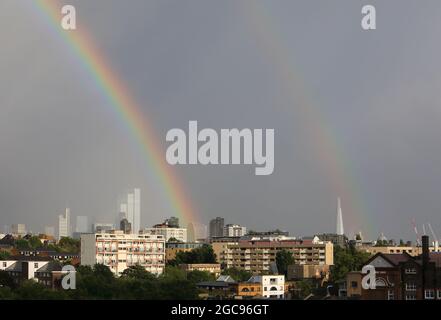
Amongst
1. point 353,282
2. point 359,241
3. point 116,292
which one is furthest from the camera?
point 359,241

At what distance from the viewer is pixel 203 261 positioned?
4278cm

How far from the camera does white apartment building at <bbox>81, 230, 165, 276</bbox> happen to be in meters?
37.9

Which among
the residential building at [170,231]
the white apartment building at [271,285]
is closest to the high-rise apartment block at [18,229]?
the residential building at [170,231]

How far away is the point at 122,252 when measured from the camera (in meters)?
39.0

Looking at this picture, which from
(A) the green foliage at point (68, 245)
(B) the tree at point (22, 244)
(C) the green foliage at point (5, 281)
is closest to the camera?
(C) the green foliage at point (5, 281)

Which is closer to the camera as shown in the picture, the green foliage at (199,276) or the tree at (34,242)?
the green foliage at (199,276)

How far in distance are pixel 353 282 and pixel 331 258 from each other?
22402 millimetres

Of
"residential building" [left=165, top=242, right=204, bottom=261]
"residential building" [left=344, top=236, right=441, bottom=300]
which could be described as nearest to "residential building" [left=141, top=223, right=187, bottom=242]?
"residential building" [left=165, top=242, right=204, bottom=261]

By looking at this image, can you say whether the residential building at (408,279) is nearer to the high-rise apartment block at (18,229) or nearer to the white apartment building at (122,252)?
the white apartment building at (122,252)

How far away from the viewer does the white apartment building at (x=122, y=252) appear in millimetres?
37906

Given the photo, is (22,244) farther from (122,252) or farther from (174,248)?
(122,252)

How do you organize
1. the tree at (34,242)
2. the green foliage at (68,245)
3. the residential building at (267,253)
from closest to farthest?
the residential building at (267,253) < the green foliage at (68,245) < the tree at (34,242)
